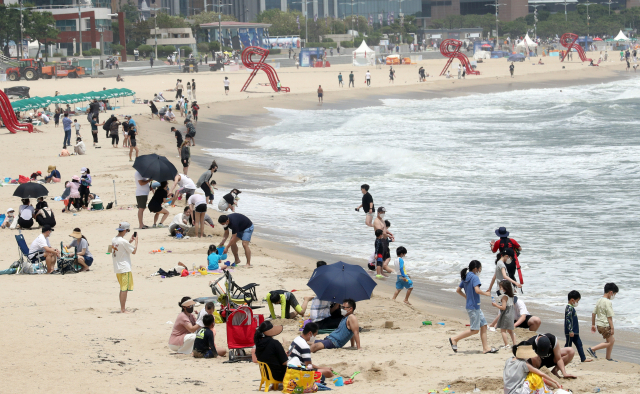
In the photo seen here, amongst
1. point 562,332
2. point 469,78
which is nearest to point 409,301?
point 562,332

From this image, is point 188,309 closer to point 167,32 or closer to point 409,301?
point 409,301

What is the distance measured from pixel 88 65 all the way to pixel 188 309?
66.7 m

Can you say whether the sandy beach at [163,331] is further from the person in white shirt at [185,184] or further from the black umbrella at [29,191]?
the person in white shirt at [185,184]

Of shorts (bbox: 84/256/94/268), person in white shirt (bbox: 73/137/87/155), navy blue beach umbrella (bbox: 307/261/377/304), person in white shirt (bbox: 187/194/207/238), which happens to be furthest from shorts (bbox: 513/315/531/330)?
person in white shirt (bbox: 73/137/87/155)

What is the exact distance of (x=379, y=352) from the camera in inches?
386

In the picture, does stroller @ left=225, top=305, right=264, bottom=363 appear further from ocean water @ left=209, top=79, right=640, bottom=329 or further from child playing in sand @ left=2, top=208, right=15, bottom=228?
child playing in sand @ left=2, top=208, right=15, bottom=228

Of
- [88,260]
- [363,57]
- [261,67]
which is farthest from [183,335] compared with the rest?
[363,57]

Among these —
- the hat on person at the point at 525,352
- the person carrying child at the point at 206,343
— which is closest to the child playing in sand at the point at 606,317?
the hat on person at the point at 525,352

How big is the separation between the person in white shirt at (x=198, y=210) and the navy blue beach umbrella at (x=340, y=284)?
5.84 m

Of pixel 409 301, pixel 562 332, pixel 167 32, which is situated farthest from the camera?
pixel 167 32

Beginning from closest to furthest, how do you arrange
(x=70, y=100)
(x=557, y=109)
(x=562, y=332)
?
(x=562, y=332), (x=70, y=100), (x=557, y=109)

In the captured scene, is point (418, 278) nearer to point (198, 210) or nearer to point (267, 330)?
point (198, 210)

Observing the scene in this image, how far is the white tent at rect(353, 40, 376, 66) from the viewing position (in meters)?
84.2

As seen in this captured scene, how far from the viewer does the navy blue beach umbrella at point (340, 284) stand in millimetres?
10266
